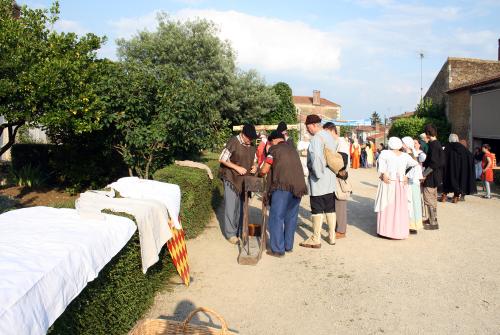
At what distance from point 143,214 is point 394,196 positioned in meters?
4.93

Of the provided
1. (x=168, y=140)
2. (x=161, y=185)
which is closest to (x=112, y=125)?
(x=168, y=140)

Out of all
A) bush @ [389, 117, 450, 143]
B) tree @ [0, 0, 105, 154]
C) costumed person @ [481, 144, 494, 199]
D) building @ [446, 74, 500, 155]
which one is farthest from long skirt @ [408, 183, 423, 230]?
bush @ [389, 117, 450, 143]

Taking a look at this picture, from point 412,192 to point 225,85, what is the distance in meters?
19.6

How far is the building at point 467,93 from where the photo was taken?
71.2 ft

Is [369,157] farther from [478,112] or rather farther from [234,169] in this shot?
[234,169]

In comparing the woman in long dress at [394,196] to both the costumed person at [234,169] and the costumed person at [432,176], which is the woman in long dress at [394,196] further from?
the costumed person at [234,169]

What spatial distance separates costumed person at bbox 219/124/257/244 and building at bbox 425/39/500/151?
58.0ft

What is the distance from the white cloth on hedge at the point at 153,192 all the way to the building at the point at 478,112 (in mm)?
19853

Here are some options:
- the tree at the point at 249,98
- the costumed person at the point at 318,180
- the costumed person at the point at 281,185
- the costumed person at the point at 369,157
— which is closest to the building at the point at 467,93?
the costumed person at the point at 369,157

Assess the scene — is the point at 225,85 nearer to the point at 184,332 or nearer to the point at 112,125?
the point at 112,125

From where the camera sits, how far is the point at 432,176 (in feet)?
28.1

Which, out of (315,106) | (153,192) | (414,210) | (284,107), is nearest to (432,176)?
(414,210)

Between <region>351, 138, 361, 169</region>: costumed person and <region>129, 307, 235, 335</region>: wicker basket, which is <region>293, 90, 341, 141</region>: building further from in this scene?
<region>129, 307, 235, 335</region>: wicker basket

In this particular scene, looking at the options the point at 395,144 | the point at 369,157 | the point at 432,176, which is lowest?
the point at 369,157
